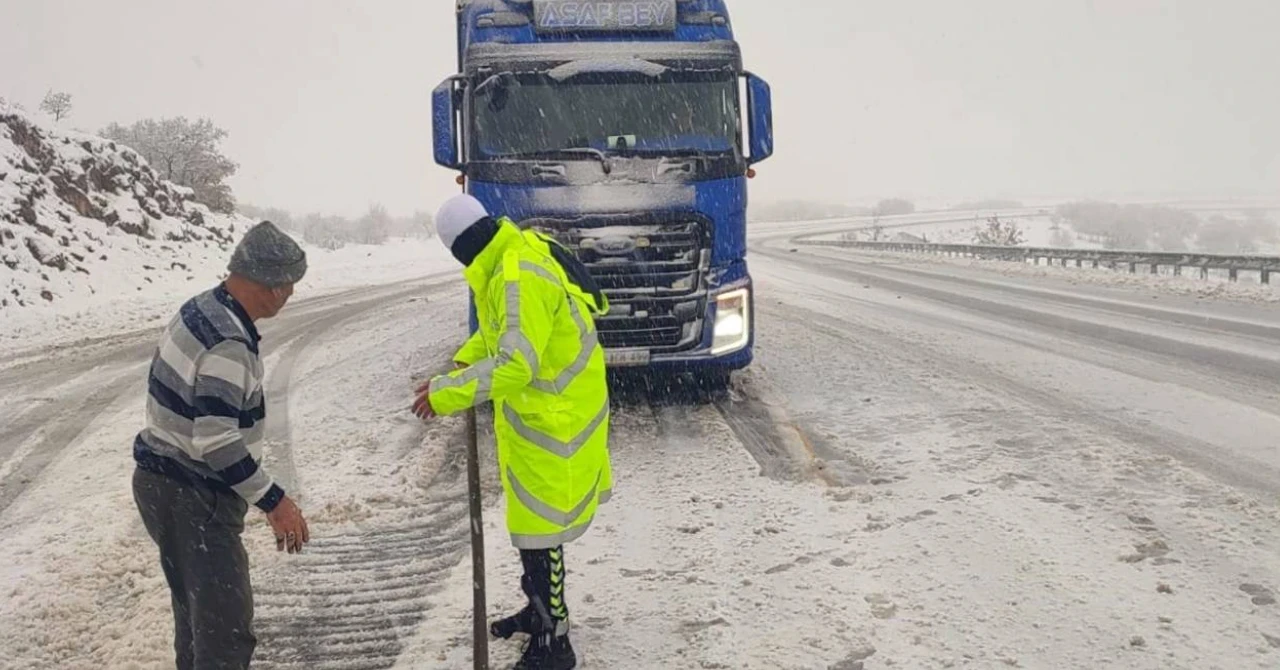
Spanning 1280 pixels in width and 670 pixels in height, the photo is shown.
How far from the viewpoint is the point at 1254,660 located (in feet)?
11.1

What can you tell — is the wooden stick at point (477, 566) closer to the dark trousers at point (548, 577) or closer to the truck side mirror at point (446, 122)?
the dark trousers at point (548, 577)

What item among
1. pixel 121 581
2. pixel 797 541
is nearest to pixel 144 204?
pixel 121 581

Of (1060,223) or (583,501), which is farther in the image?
(1060,223)

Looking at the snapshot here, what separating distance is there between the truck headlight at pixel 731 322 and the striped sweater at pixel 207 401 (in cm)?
458

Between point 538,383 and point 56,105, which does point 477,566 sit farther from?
point 56,105

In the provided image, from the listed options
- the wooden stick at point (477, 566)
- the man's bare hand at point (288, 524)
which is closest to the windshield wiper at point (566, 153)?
the wooden stick at point (477, 566)

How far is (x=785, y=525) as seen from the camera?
4945 mm

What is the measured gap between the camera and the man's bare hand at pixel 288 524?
2.93 meters

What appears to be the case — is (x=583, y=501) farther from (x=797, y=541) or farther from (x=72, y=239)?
(x=72, y=239)

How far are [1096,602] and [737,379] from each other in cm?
513

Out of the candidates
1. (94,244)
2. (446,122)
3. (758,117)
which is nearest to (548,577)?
(446,122)

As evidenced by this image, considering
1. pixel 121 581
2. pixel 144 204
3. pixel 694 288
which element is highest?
pixel 144 204

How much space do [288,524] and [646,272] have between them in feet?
13.7

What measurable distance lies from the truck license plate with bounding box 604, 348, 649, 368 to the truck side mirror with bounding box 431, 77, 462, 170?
1897 mm
